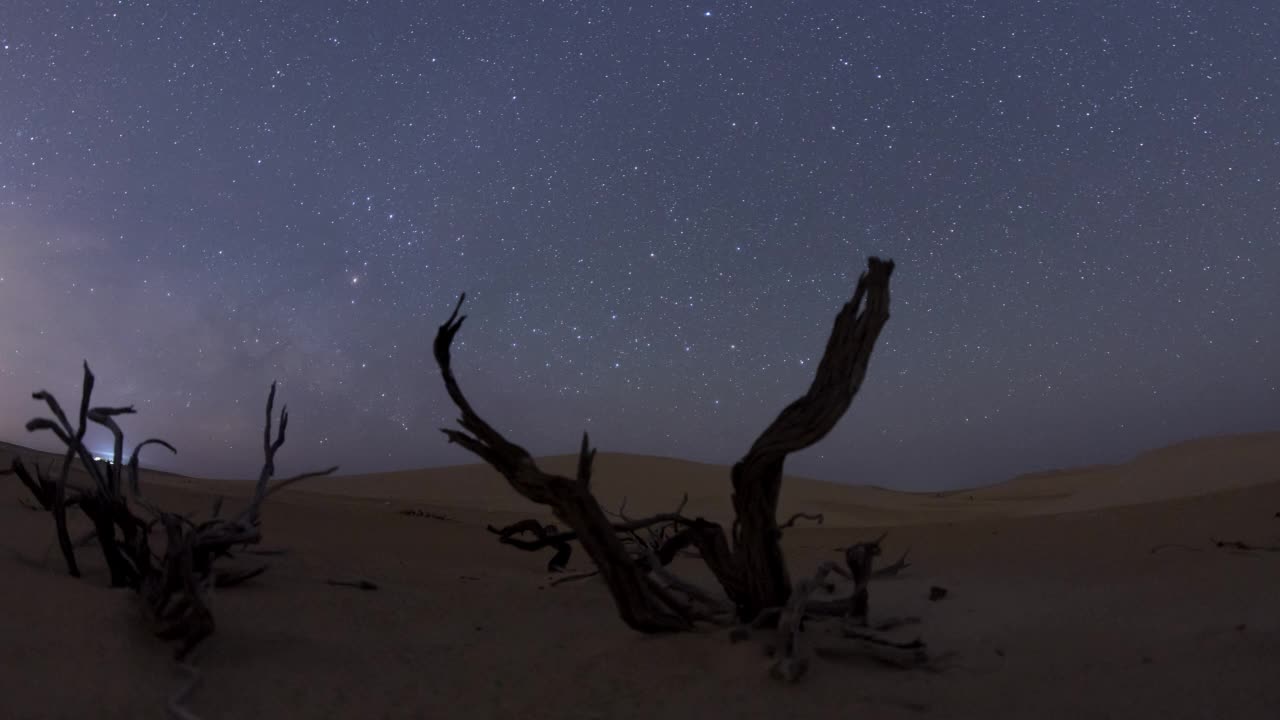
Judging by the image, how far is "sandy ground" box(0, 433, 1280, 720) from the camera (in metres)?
2.65

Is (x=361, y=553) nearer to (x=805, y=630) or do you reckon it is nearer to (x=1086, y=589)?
(x=805, y=630)

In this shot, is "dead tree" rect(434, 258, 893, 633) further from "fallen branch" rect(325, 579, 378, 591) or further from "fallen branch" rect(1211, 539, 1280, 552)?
"fallen branch" rect(1211, 539, 1280, 552)

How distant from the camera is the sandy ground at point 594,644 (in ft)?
8.68

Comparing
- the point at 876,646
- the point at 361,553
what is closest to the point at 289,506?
the point at 361,553

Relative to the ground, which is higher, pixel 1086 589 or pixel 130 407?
pixel 130 407

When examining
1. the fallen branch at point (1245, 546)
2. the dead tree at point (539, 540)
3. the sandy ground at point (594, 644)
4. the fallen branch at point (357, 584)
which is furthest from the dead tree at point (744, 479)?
the fallen branch at point (1245, 546)

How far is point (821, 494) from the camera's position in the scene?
18312 millimetres

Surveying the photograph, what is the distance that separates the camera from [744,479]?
3.11 m

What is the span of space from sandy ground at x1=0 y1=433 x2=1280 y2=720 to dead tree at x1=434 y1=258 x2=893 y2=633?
0.25 metres

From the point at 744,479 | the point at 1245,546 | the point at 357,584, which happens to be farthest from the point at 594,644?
the point at 1245,546

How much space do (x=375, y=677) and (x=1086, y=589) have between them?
3.89 meters

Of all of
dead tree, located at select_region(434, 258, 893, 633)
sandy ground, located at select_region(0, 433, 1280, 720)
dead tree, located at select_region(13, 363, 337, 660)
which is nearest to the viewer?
sandy ground, located at select_region(0, 433, 1280, 720)

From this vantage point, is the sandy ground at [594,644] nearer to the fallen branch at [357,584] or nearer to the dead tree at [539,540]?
the fallen branch at [357,584]

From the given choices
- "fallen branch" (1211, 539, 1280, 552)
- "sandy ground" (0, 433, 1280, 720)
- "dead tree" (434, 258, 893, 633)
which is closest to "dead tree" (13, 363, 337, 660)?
"sandy ground" (0, 433, 1280, 720)
